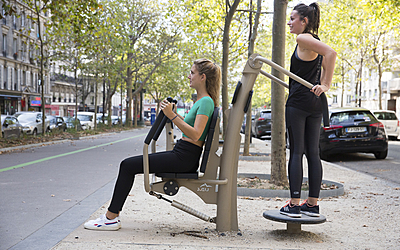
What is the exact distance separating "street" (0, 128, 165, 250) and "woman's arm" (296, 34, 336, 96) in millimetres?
2621

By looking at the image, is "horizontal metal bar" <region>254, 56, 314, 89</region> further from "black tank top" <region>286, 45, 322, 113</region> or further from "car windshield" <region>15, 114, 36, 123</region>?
"car windshield" <region>15, 114, 36, 123</region>

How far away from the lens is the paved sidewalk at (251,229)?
3701 millimetres

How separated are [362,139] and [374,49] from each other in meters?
23.3

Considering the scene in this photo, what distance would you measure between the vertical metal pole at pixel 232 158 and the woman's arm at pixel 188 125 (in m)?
0.33

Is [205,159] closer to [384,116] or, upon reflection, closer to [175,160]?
[175,160]

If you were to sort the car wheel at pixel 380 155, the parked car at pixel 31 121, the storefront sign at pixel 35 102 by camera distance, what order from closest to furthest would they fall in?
the car wheel at pixel 380 155, the parked car at pixel 31 121, the storefront sign at pixel 35 102

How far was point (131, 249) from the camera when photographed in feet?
11.4

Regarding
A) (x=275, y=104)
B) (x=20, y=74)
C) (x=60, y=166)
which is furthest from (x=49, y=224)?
(x=20, y=74)

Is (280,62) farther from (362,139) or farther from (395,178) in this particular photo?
(362,139)

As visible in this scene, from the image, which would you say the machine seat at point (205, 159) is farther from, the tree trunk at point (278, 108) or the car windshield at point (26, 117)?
the car windshield at point (26, 117)

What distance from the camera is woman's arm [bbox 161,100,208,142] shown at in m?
3.88

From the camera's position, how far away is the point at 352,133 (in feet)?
41.7

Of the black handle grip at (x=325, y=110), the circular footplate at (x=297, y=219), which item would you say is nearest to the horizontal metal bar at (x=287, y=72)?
the black handle grip at (x=325, y=110)

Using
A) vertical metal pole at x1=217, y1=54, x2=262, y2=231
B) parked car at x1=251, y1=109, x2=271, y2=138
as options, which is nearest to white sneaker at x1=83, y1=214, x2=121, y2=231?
vertical metal pole at x1=217, y1=54, x2=262, y2=231
